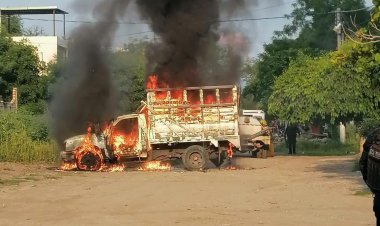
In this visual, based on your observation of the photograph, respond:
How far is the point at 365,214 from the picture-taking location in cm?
1200

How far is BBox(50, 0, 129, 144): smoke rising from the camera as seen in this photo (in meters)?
25.8

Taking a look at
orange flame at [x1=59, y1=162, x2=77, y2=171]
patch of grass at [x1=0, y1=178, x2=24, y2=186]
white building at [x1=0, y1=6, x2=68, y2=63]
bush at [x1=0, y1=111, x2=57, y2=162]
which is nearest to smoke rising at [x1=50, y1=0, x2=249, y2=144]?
bush at [x1=0, y1=111, x2=57, y2=162]

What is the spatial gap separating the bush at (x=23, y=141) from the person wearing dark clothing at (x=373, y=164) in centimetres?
2082

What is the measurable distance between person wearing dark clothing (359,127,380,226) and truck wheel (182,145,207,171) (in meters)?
15.9

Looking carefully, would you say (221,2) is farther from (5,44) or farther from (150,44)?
(5,44)

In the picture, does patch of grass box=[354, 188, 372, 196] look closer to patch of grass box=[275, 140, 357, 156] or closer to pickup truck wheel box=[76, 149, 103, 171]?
pickup truck wheel box=[76, 149, 103, 171]

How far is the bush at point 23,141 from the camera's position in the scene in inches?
1044

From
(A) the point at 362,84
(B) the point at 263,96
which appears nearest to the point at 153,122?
(A) the point at 362,84

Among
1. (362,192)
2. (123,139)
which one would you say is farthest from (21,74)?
(362,192)

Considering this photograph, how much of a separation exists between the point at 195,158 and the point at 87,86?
18.5 ft

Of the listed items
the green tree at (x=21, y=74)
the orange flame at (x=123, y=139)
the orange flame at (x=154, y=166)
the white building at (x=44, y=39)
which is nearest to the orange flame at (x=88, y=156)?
the orange flame at (x=123, y=139)

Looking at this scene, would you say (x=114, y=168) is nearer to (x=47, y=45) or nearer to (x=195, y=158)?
(x=195, y=158)

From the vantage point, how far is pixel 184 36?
24469mm

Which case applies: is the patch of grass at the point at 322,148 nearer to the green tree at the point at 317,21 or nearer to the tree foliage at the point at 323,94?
the tree foliage at the point at 323,94
